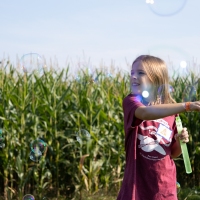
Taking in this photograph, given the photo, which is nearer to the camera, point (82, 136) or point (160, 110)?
point (160, 110)

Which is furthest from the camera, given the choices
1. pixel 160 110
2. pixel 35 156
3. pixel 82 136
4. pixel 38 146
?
pixel 82 136

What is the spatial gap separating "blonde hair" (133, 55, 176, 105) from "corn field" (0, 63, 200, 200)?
339cm

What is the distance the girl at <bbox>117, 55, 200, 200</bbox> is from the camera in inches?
101

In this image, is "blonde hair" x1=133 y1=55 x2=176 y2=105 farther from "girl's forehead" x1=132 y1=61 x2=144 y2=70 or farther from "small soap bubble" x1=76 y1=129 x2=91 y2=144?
"small soap bubble" x1=76 y1=129 x2=91 y2=144

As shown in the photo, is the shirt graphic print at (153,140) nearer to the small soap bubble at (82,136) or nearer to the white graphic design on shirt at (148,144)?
the white graphic design on shirt at (148,144)

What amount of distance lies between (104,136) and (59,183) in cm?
87

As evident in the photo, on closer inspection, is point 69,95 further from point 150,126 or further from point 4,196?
point 150,126

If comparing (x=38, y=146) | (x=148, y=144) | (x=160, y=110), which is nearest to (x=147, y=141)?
(x=148, y=144)

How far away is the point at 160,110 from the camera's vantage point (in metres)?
2.37

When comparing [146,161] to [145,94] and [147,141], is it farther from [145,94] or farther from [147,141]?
[145,94]

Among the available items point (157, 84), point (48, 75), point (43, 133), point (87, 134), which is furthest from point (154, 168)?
point (48, 75)

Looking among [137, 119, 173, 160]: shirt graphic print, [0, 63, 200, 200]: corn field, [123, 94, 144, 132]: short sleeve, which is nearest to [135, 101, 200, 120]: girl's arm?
[123, 94, 144, 132]: short sleeve

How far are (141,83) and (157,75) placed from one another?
117mm

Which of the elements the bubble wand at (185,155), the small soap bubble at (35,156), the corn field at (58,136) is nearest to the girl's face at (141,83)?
the bubble wand at (185,155)
